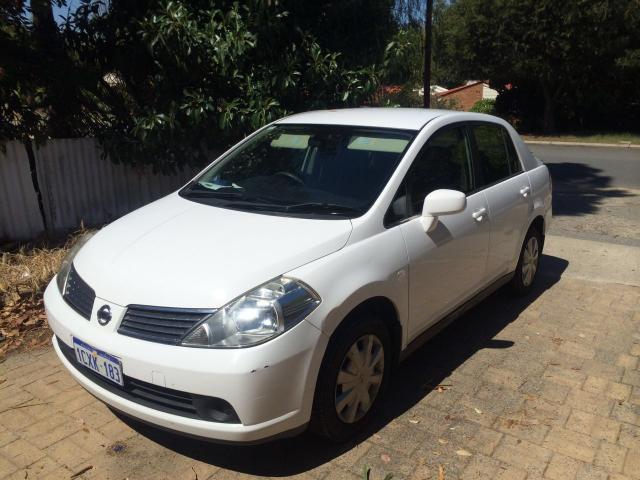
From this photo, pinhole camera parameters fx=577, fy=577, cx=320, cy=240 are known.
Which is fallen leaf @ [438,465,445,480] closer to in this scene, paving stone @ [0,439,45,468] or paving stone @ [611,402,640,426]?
paving stone @ [611,402,640,426]

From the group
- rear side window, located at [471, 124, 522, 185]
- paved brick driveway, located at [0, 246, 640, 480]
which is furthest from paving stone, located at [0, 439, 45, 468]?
rear side window, located at [471, 124, 522, 185]

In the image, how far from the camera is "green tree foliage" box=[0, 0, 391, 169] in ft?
19.6

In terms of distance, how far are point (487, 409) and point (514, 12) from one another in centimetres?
2118

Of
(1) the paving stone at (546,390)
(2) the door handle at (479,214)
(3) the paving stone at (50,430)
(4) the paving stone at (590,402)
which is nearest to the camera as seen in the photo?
(3) the paving stone at (50,430)

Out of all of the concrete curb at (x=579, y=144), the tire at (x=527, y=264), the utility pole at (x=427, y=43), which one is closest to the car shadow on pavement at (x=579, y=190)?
the utility pole at (x=427, y=43)

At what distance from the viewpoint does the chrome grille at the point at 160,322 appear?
254 centimetres

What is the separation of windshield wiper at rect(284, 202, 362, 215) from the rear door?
143 centimetres

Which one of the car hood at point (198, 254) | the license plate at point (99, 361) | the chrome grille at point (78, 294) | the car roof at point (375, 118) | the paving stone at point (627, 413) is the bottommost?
the paving stone at point (627, 413)

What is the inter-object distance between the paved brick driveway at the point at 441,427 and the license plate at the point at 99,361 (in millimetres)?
540

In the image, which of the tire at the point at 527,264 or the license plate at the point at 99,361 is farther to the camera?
the tire at the point at 527,264

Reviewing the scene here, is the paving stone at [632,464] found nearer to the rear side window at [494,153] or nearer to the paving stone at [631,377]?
the paving stone at [631,377]

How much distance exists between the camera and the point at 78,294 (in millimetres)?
2990

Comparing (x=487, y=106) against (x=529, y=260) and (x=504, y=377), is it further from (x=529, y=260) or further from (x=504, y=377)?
(x=504, y=377)

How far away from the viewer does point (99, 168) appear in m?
7.02
